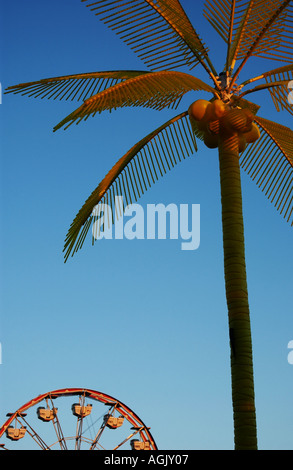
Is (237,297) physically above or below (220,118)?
Result: below

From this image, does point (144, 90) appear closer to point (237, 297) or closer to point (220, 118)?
point (220, 118)

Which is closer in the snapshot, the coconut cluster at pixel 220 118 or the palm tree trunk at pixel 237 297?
the palm tree trunk at pixel 237 297

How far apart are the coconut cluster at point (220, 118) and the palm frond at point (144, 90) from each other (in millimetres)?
538

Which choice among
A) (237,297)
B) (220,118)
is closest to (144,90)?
(220,118)

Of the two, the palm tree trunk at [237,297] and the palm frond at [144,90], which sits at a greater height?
the palm frond at [144,90]

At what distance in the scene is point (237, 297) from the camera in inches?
365

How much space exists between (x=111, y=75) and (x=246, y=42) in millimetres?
2508

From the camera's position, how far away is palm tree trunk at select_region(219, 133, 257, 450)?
866 centimetres

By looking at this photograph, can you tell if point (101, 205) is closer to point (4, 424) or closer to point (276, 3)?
point (276, 3)

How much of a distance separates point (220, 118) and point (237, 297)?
3.04 m

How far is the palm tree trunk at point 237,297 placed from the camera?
8.66 meters

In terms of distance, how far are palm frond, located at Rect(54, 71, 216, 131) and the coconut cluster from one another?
538 millimetres

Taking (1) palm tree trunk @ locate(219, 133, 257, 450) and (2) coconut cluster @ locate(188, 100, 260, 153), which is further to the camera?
(2) coconut cluster @ locate(188, 100, 260, 153)
